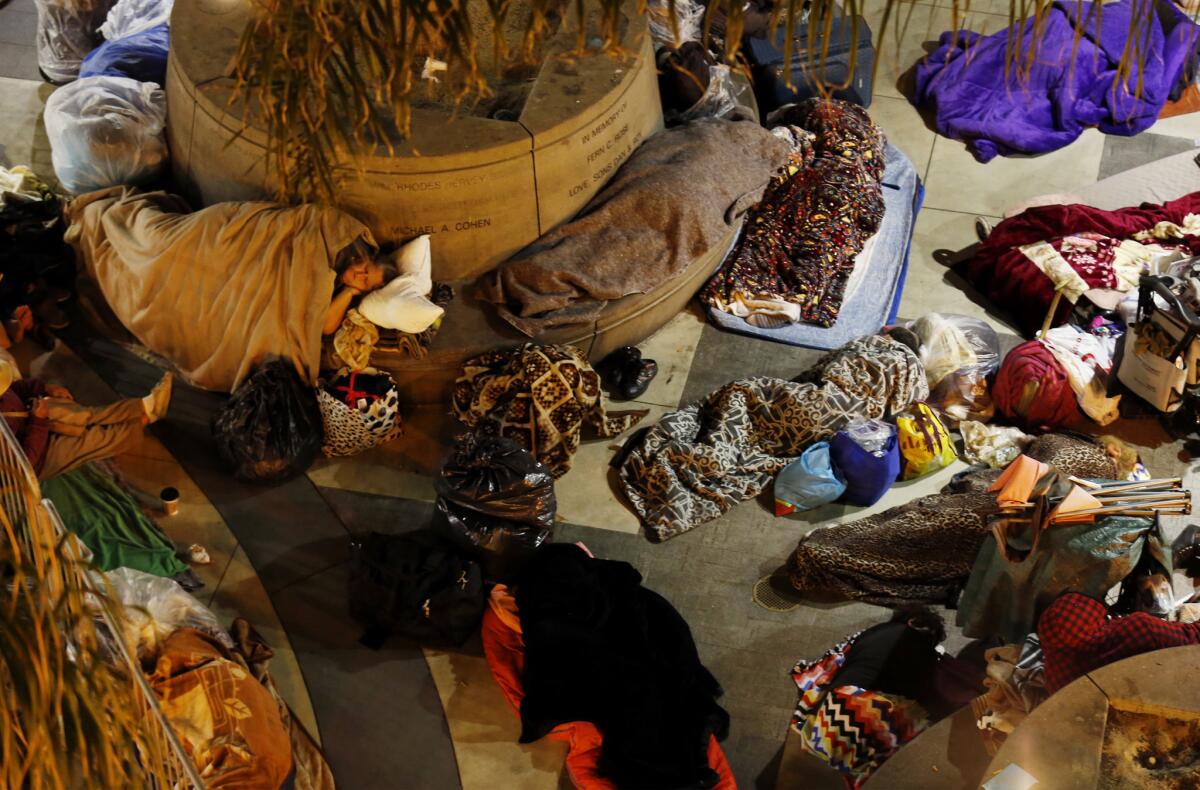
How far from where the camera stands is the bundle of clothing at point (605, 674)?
4137mm

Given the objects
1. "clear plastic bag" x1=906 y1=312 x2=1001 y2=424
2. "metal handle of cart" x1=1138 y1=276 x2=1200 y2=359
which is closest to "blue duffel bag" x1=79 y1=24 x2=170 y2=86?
"clear plastic bag" x1=906 y1=312 x2=1001 y2=424

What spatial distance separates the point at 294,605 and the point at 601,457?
134 centimetres

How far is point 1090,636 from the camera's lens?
10.8ft

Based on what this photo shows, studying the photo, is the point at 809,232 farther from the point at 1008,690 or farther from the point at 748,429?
the point at 1008,690

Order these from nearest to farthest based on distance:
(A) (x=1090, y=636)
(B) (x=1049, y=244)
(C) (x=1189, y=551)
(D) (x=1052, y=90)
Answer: (A) (x=1090, y=636) < (C) (x=1189, y=551) < (B) (x=1049, y=244) < (D) (x=1052, y=90)

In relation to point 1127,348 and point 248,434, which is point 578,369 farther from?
point 1127,348

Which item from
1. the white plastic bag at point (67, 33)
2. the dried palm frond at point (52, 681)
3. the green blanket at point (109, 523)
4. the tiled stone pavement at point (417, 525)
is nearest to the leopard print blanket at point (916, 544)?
the tiled stone pavement at point (417, 525)

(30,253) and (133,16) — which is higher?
(133,16)

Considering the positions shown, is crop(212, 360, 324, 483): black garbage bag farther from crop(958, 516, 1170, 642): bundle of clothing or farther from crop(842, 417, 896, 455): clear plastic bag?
crop(958, 516, 1170, 642): bundle of clothing

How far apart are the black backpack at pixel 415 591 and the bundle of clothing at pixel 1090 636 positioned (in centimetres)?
Answer: 197

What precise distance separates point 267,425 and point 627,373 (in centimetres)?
148

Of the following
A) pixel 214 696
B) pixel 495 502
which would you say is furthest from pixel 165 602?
pixel 495 502

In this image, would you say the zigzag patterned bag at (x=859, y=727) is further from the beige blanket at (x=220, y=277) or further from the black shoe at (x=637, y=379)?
the beige blanket at (x=220, y=277)

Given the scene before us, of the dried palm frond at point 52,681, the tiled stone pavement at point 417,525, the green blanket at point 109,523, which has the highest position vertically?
the dried palm frond at point 52,681
